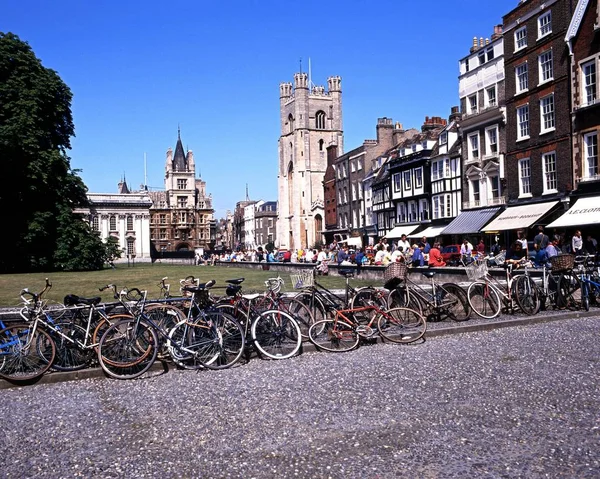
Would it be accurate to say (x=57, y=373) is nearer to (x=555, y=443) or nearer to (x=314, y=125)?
(x=555, y=443)

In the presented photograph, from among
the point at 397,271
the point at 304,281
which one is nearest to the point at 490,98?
the point at 397,271

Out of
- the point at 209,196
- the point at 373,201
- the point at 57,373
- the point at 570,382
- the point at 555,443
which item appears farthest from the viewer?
the point at 209,196

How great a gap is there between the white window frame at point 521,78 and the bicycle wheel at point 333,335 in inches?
1154

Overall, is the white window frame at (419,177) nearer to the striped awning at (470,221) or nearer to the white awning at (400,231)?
the white awning at (400,231)

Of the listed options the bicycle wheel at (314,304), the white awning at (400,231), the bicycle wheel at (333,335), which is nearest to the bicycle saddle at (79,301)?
the bicycle wheel at (333,335)

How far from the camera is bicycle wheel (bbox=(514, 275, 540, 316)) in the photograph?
540 inches

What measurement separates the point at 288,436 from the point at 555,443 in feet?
7.96

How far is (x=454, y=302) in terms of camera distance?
517 inches

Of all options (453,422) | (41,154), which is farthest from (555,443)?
(41,154)

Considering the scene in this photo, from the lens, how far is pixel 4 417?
23.2 ft

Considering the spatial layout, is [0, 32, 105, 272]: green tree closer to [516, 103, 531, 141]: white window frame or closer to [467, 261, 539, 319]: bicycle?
[516, 103, 531, 141]: white window frame

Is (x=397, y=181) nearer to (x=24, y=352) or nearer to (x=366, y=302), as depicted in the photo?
(x=366, y=302)

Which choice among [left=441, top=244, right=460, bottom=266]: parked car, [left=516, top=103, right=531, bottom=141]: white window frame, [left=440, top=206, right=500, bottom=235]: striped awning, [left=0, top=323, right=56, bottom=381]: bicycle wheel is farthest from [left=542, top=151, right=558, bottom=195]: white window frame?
[left=0, top=323, right=56, bottom=381]: bicycle wheel

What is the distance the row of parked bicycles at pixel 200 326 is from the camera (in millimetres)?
8781
